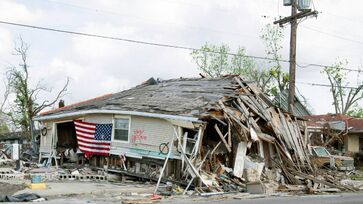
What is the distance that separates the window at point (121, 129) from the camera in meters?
23.1

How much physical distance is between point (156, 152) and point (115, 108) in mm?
3059

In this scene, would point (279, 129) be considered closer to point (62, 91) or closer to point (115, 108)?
point (115, 108)

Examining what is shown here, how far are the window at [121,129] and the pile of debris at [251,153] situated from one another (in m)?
3.61

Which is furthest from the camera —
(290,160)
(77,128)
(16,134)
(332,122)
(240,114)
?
(16,134)

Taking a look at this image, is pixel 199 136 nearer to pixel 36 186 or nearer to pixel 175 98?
pixel 175 98

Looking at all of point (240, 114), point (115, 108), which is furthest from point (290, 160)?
point (115, 108)

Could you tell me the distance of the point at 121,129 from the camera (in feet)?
76.4

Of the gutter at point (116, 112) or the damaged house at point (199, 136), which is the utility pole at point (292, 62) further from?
the gutter at point (116, 112)

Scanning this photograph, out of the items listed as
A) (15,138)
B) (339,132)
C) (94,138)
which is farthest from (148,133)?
(15,138)

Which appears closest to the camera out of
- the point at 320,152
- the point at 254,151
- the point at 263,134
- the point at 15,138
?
the point at 263,134

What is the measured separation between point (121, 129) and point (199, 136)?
4.65 metres

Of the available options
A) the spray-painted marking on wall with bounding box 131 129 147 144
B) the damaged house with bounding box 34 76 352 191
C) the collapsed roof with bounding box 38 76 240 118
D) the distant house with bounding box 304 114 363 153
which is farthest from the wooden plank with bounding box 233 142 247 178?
the distant house with bounding box 304 114 363 153

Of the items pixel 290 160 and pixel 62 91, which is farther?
pixel 62 91

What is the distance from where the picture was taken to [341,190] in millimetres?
20984
